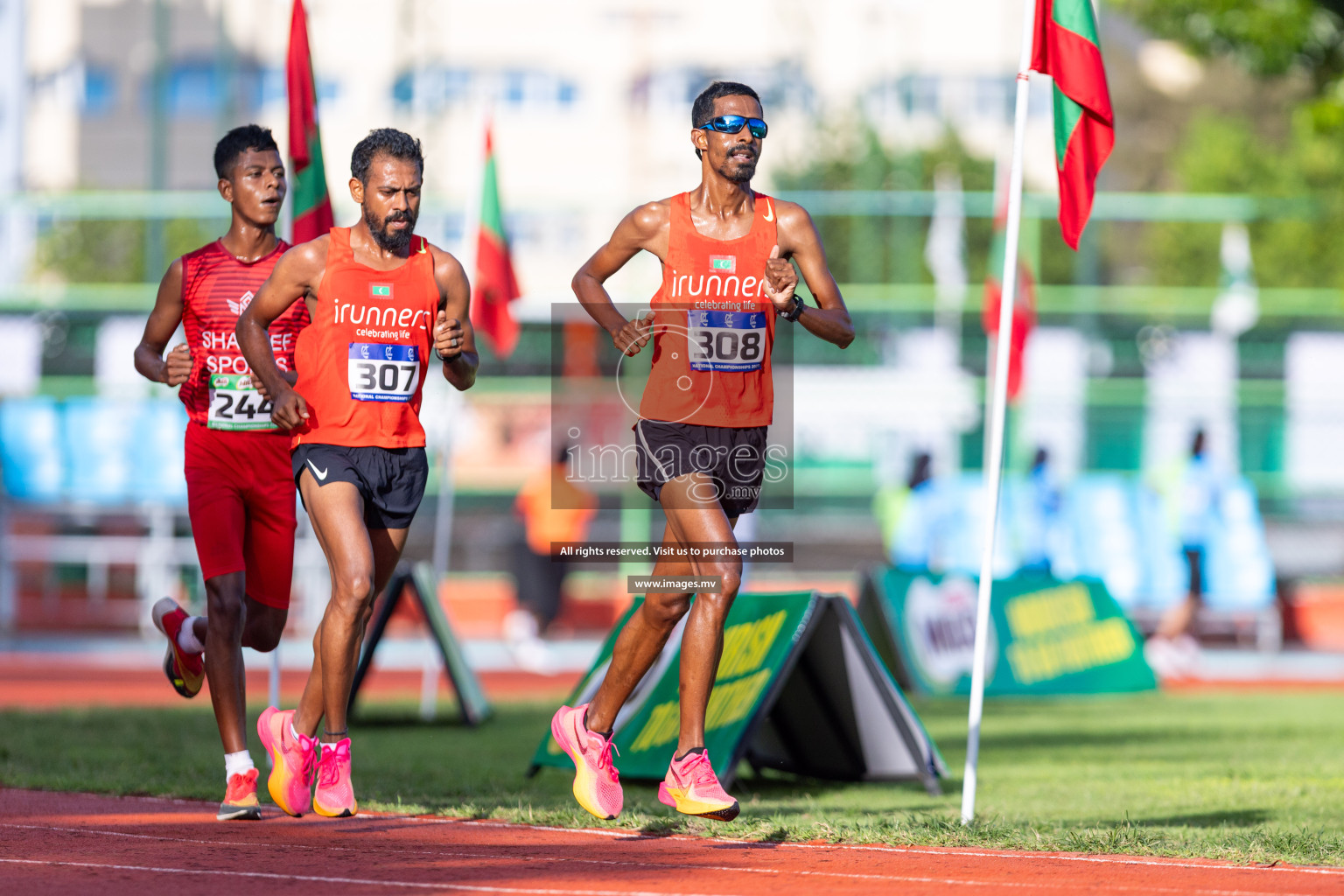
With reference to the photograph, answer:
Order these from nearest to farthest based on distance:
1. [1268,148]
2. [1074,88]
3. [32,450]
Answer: [1074,88] < [32,450] < [1268,148]

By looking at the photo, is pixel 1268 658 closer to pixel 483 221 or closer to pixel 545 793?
pixel 483 221

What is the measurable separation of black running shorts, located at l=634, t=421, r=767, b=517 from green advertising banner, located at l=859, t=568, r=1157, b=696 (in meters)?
8.50

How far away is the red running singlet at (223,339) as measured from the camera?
684cm

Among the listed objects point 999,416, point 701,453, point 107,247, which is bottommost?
point 701,453

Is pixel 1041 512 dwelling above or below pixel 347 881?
above

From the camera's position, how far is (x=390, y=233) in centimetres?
636

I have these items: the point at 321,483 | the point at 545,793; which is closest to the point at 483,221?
the point at 545,793

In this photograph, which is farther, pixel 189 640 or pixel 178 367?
pixel 189 640

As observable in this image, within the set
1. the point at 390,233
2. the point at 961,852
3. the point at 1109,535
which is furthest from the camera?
the point at 1109,535

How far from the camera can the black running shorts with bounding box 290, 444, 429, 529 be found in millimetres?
6266

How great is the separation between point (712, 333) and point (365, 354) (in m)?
1.28

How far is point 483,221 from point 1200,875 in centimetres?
908

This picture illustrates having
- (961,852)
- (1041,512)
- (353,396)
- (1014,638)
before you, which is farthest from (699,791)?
(1041,512)

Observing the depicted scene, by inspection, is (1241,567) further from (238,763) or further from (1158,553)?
(238,763)
